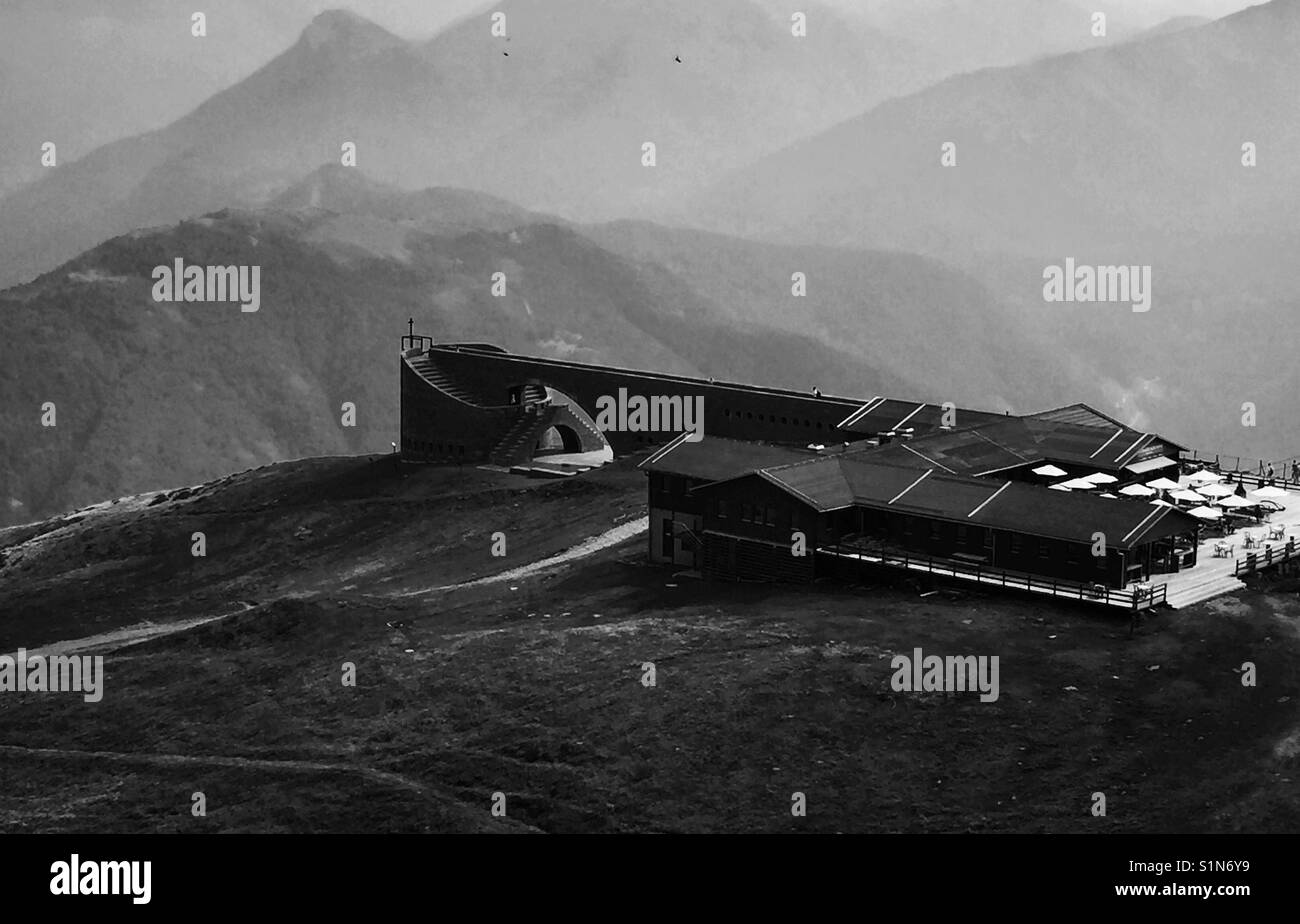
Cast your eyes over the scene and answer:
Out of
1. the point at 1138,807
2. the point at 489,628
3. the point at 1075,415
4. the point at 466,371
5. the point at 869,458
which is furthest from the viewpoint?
the point at 466,371

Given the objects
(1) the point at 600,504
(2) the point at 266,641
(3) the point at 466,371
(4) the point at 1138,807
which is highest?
(3) the point at 466,371

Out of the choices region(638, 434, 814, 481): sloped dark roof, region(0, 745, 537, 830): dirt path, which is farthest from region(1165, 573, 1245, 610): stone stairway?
region(0, 745, 537, 830): dirt path

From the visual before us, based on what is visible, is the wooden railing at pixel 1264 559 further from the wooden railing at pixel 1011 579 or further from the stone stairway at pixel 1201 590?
the wooden railing at pixel 1011 579

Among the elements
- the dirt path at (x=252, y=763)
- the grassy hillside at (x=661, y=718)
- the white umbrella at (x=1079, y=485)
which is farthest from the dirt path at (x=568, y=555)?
the dirt path at (x=252, y=763)

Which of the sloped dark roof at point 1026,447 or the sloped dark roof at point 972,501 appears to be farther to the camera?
the sloped dark roof at point 1026,447

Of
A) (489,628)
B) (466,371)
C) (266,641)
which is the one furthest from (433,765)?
(466,371)

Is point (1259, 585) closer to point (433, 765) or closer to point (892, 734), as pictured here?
point (892, 734)
